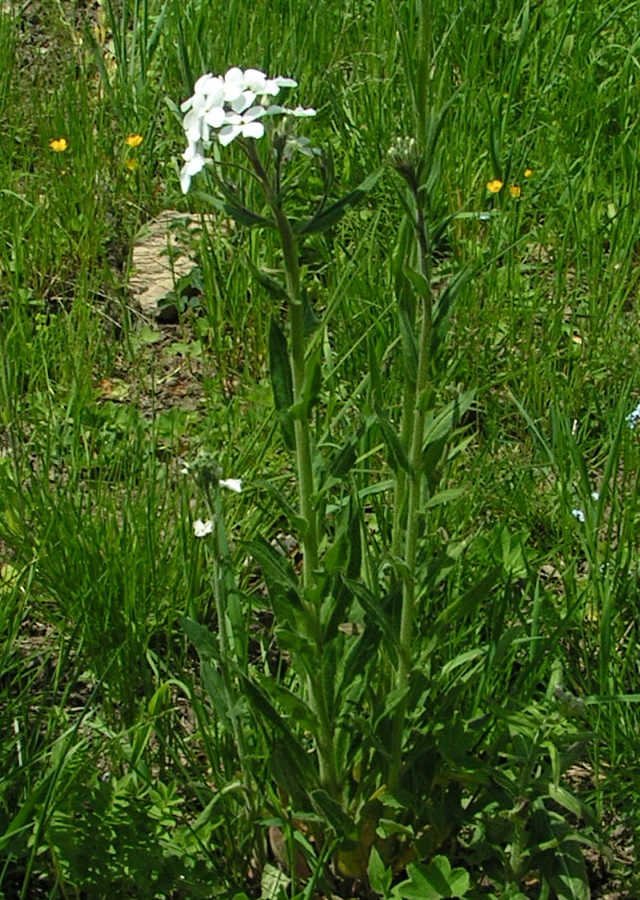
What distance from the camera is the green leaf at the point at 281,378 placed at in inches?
51.5

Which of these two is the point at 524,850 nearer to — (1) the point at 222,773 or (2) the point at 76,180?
(1) the point at 222,773

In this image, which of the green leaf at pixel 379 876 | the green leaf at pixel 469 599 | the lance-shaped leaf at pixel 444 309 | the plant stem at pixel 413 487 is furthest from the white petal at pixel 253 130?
the green leaf at pixel 379 876

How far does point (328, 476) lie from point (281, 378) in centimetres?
12

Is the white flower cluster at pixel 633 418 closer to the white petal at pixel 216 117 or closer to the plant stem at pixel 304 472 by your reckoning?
the plant stem at pixel 304 472

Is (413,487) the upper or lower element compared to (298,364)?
lower

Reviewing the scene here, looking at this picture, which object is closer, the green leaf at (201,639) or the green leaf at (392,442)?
the green leaf at (392,442)

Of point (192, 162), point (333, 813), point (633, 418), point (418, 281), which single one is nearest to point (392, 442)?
point (418, 281)

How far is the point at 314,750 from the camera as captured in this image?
65.7 inches

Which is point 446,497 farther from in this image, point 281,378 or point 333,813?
point 333,813

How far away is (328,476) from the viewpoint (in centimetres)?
135

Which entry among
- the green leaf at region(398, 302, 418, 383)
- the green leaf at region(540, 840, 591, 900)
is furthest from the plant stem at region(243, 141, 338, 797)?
the green leaf at region(540, 840, 591, 900)

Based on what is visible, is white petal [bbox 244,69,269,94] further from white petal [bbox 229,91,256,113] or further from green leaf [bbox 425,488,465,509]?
green leaf [bbox 425,488,465,509]

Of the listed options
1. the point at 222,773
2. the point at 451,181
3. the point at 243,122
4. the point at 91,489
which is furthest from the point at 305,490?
the point at 451,181

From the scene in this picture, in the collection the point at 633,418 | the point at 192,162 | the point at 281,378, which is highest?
the point at 192,162
